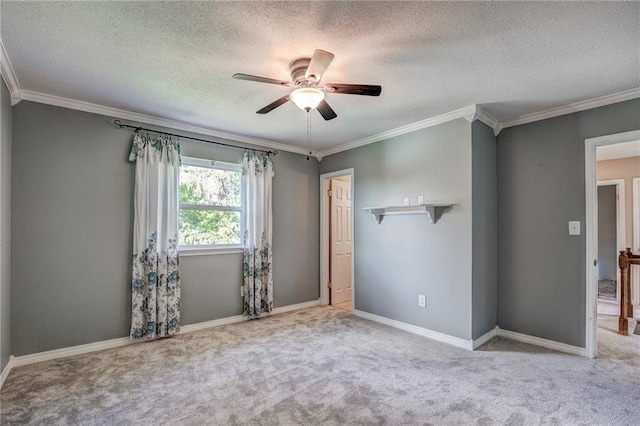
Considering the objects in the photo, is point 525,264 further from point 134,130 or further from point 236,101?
point 134,130

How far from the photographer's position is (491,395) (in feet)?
7.53

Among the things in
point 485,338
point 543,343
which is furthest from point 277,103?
point 543,343

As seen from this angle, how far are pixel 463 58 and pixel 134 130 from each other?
10.7 feet

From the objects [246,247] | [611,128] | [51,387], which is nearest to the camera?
[51,387]

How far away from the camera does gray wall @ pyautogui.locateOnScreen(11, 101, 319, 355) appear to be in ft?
9.29

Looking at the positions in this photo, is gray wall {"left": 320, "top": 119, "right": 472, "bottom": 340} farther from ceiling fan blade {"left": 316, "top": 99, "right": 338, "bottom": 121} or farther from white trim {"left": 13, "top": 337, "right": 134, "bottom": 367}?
white trim {"left": 13, "top": 337, "right": 134, "bottom": 367}

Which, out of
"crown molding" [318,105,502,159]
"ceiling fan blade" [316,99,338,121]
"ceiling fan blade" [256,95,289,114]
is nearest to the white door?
"crown molding" [318,105,502,159]

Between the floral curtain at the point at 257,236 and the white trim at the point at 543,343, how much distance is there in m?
2.87

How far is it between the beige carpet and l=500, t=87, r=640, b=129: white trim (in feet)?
7.72

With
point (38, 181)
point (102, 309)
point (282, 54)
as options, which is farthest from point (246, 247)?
point (282, 54)

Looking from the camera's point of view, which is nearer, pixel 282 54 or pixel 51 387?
pixel 282 54

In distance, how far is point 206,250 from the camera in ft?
12.7

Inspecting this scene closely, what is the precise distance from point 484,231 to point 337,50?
2470 mm

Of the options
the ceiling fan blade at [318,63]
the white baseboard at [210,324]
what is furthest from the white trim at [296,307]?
the ceiling fan blade at [318,63]
